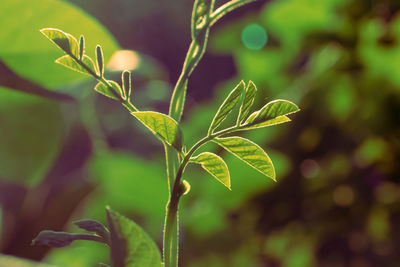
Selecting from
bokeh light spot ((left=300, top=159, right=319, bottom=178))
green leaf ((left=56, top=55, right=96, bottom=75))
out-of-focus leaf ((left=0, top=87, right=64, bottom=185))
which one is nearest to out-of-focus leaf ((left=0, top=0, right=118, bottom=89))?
out-of-focus leaf ((left=0, top=87, right=64, bottom=185))

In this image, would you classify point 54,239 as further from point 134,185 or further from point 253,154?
point 134,185

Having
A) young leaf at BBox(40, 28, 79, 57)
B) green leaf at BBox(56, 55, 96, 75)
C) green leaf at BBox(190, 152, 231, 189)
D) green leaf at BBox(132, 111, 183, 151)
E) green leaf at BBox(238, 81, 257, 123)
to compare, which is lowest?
green leaf at BBox(190, 152, 231, 189)

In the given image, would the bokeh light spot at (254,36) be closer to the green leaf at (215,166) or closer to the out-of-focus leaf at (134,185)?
the out-of-focus leaf at (134,185)

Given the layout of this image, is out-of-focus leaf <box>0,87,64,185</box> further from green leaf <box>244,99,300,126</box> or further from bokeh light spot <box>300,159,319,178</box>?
bokeh light spot <box>300,159,319,178</box>

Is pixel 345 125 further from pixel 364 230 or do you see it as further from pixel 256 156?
pixel 256 156

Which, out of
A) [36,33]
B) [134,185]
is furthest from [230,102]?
[134,185]

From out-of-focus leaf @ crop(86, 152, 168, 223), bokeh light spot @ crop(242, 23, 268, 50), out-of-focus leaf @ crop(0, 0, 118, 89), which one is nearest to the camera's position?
out-of-focus leaf @ crop(0, 0, 118, 89)

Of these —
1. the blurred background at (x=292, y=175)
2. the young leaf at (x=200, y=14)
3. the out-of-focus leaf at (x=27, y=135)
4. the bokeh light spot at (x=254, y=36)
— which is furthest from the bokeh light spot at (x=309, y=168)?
the young leaf at (x=200, y=14)
